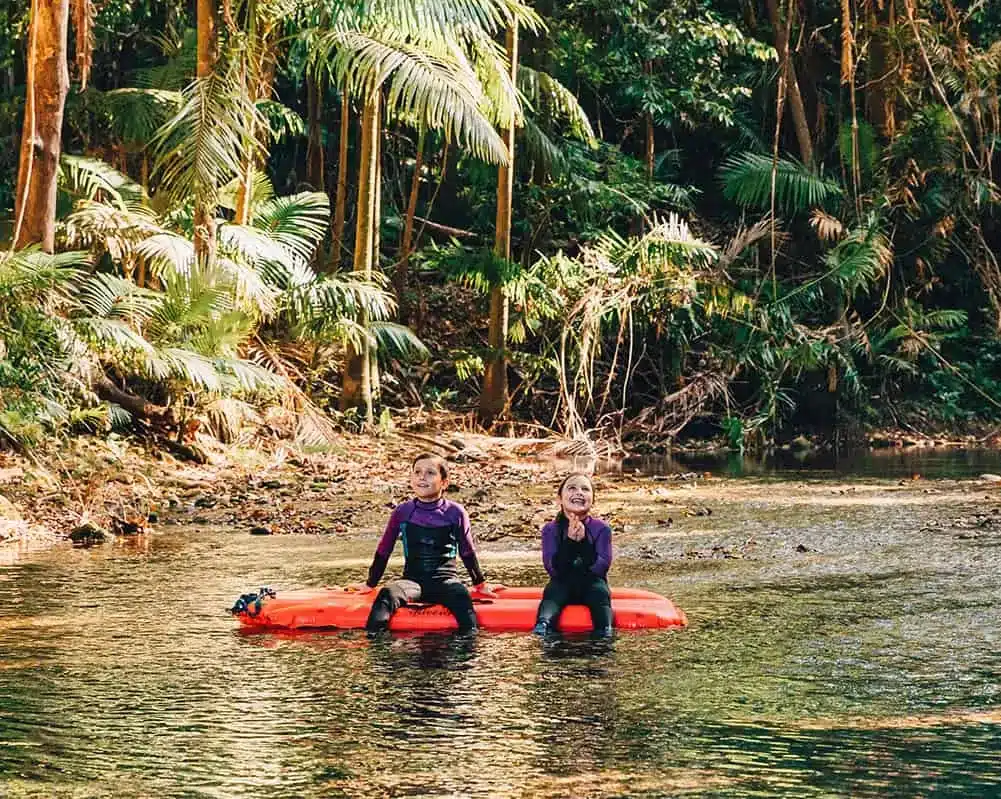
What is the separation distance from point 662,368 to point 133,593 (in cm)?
1422

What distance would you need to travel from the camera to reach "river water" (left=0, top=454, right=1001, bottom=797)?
5.56 meters

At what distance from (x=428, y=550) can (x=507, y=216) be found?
13.3m

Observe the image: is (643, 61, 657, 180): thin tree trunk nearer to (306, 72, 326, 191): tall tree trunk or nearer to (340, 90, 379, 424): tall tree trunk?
(306, 72, 326, 191): tall tree trunk

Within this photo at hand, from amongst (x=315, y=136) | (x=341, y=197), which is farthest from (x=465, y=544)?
(x=315, y=136)

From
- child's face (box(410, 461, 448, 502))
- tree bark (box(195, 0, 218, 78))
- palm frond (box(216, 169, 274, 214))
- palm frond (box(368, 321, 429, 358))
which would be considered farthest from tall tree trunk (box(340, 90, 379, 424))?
child's face (box(410, 461, 448, 502))

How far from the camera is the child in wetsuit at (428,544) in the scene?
8680mm

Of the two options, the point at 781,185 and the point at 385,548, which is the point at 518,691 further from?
the point at 781,185

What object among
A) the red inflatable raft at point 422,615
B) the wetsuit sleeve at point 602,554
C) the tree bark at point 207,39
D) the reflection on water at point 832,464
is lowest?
the red inflatable raft at point 422,615

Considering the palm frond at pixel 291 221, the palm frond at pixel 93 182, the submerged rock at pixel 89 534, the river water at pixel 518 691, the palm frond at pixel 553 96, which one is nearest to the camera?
the river water at pixel 518 691

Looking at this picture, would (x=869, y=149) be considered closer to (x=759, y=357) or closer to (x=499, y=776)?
(x=759, y=357)

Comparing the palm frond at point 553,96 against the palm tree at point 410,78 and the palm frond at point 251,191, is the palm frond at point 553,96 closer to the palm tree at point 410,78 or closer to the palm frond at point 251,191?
the palm tree at point 410,78

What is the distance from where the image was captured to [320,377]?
69.1ft

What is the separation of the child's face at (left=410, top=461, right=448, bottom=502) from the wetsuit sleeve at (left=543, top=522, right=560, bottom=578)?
612 mm

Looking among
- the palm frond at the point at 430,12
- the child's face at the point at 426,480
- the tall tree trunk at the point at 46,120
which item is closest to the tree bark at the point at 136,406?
the tall tree trunk at the point at 46,120
